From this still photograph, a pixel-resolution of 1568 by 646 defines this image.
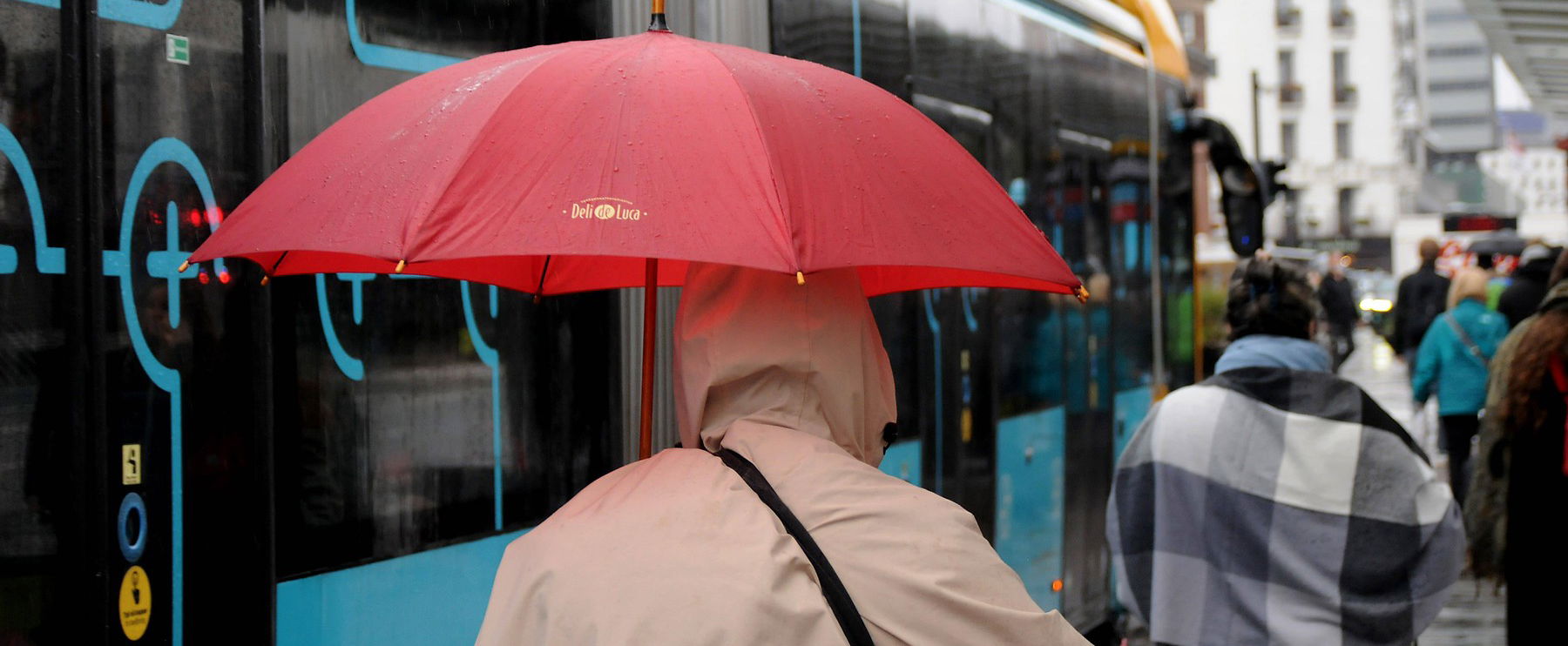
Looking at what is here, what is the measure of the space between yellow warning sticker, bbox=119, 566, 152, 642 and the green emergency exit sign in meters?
0.84

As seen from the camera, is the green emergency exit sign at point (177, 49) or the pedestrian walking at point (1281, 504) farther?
the pedestrian walking at point (1281, 504)

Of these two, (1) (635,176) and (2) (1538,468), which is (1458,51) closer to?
(2) (1538,468)

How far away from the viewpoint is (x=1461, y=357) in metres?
10.3

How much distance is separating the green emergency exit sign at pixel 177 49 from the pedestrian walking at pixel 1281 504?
2.42 m

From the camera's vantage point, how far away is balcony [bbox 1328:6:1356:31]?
244ft

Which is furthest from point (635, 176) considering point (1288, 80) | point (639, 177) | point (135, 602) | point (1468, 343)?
point (1288, 80)

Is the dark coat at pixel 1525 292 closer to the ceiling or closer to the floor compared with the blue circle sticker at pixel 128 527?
closer to the ceiling

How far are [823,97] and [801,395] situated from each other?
63 centimetres

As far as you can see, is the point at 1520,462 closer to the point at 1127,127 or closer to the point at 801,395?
the point at 1127,127

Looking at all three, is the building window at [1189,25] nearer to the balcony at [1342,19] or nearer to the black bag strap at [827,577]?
the balcony at [1342,19]

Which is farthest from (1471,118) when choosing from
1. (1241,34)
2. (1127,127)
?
(1127,127)

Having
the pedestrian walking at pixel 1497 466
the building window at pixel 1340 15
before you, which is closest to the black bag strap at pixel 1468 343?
the pedestrian walking at pixel 1497 466

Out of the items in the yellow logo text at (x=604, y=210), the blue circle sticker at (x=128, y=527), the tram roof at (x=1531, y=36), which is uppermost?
the tram roof at (x=1531, y=36)

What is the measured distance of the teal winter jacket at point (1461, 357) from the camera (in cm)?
1010
